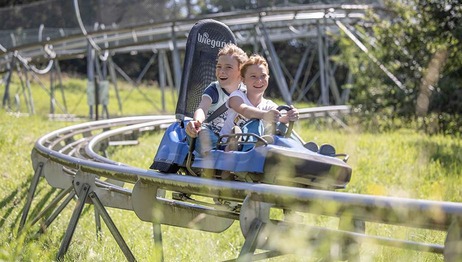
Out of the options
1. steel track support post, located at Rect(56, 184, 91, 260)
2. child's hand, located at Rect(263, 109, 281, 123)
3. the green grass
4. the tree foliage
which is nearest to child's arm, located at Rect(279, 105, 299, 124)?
child's hand, located at Rect(263, 109, 281, 123)

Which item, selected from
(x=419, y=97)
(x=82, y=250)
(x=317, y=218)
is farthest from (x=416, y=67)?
(x=82, y=250)

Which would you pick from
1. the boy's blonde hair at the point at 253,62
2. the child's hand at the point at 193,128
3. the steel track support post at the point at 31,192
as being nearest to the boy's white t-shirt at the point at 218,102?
the boy's blonde hair at the point at 253,62

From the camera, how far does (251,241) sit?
13.7ft

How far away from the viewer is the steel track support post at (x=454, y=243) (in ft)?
11.1

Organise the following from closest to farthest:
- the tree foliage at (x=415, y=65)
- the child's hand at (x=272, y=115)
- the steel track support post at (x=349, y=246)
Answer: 1. the steel track support post at (x=349, y=246)
2. the child's hand at (x=272, y=115)
3. the tree foliage at (x=415, y=65)

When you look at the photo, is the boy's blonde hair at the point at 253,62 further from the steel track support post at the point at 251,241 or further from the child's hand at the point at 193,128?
the steel track support post at the point at 251,241

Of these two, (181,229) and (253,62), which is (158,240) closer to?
(253,62)

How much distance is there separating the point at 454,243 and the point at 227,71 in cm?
231

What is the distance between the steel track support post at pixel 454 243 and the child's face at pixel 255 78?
1953mm

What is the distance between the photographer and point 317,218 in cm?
773

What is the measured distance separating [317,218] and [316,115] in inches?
376

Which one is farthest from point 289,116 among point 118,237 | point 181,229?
point 181,229

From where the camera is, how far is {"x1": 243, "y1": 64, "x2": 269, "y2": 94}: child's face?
5.14 m

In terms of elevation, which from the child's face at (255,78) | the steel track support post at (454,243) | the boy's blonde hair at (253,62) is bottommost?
the steel track support post at (454,243)
